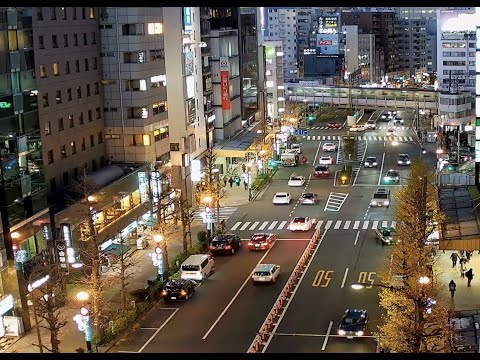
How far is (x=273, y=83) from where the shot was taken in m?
87.1

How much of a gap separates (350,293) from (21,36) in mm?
15801

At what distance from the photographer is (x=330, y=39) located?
153 m

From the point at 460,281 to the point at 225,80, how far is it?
30505mm

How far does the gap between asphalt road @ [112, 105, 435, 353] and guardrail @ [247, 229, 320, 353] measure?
278mm

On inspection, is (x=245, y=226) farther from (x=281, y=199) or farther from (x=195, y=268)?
(x=195, y=268)

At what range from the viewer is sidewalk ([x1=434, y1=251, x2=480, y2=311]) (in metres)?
29.7

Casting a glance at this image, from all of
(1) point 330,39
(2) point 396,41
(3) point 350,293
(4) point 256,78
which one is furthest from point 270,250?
(2) point 396,41

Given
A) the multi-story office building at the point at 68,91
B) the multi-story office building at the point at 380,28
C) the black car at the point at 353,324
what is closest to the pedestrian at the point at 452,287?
the black car at the point at 353,324

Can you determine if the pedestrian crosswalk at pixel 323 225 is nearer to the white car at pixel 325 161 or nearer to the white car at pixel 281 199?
the white car at pixel 281 199

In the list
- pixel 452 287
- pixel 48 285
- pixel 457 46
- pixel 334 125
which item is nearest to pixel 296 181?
pixel 452 287

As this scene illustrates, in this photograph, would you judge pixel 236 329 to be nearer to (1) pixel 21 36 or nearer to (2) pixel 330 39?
(1) pixel 21 36

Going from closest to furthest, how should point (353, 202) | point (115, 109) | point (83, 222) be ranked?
1. point (83, 222)
2. point (115, 109)
3. point (353, 202)

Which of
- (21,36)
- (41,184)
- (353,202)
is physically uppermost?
(21,36)

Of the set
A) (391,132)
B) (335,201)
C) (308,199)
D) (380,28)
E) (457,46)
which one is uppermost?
(380,28)
